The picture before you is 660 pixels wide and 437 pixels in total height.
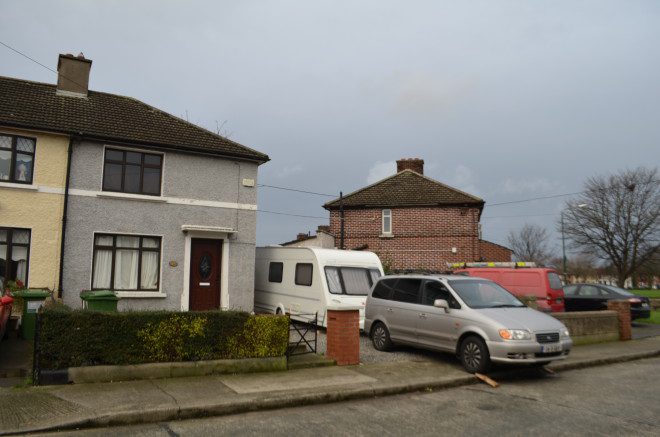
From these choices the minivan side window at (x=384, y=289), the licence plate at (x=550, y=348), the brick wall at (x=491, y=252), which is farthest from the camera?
the brick wall at (x=491, y=252)

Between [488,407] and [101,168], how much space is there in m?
11.3

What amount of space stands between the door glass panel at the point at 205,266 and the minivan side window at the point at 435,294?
674cm

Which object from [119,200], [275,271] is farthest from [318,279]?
[119,200]

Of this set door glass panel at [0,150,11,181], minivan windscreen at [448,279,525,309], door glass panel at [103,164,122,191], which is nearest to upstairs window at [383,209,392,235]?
door glass panel at [103,164,122,191]

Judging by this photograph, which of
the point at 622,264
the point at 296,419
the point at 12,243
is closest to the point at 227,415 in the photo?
the point at 296,419

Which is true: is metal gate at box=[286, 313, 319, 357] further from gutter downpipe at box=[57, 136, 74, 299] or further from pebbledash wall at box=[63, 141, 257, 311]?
gutter downpipe at box=[57, 136, 74, 299]

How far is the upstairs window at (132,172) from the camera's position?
1382 centimetres

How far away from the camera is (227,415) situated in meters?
6.74

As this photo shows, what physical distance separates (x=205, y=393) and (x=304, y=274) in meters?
7.37

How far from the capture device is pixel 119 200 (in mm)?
13641

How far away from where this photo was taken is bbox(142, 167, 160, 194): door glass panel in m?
14.2

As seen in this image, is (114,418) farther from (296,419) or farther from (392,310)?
(392,310)

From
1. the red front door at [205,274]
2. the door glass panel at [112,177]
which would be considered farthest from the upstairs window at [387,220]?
the door glass panel at [112,177]

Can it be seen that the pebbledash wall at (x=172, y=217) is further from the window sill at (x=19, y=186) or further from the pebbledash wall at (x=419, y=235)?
the pebbledash wall at (x=419, y=235)
